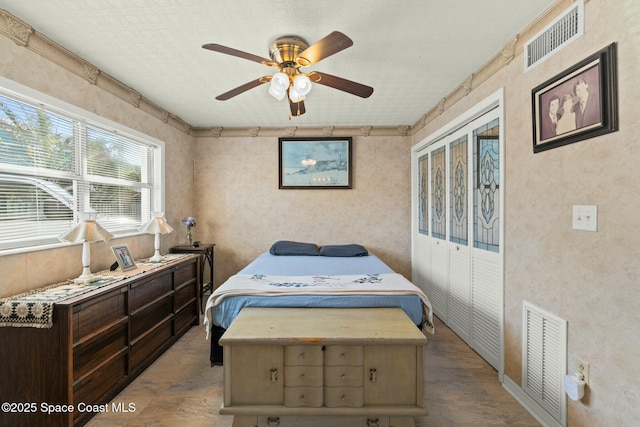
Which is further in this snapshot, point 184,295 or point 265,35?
point 184,295

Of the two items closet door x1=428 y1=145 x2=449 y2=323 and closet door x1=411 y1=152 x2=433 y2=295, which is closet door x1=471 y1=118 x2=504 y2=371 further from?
closet door x1=411 y1=152 x2=433 y2=295

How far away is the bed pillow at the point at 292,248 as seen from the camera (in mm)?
3734

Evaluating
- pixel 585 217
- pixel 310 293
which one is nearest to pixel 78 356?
pixel 310 293

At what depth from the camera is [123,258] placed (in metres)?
2.42

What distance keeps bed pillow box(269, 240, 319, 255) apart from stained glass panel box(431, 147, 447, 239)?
5.00ft

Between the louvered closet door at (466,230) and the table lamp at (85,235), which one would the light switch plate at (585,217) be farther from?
the table lamp at (85,235)

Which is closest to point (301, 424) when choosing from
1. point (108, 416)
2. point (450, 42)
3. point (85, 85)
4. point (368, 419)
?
point (368, 419)

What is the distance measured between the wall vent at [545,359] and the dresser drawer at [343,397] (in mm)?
1114

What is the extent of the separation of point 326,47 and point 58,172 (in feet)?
7.00

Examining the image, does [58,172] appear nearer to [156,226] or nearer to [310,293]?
[156,226]

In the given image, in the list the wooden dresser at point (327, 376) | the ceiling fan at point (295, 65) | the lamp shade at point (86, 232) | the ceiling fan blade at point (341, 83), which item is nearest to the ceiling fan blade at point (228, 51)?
the ceiling fan at point (295, 65)

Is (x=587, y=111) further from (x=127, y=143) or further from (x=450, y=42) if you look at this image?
(x=127, y=143)

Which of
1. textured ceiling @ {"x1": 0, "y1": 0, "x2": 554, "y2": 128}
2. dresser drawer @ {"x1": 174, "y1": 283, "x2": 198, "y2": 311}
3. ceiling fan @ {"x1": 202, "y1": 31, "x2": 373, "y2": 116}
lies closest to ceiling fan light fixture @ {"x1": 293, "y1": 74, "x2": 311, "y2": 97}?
ceiling fan @ {"x1": 202, "y1": 31, "x2": 373, "y2": 116}

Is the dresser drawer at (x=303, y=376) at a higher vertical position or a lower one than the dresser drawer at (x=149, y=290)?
lower
